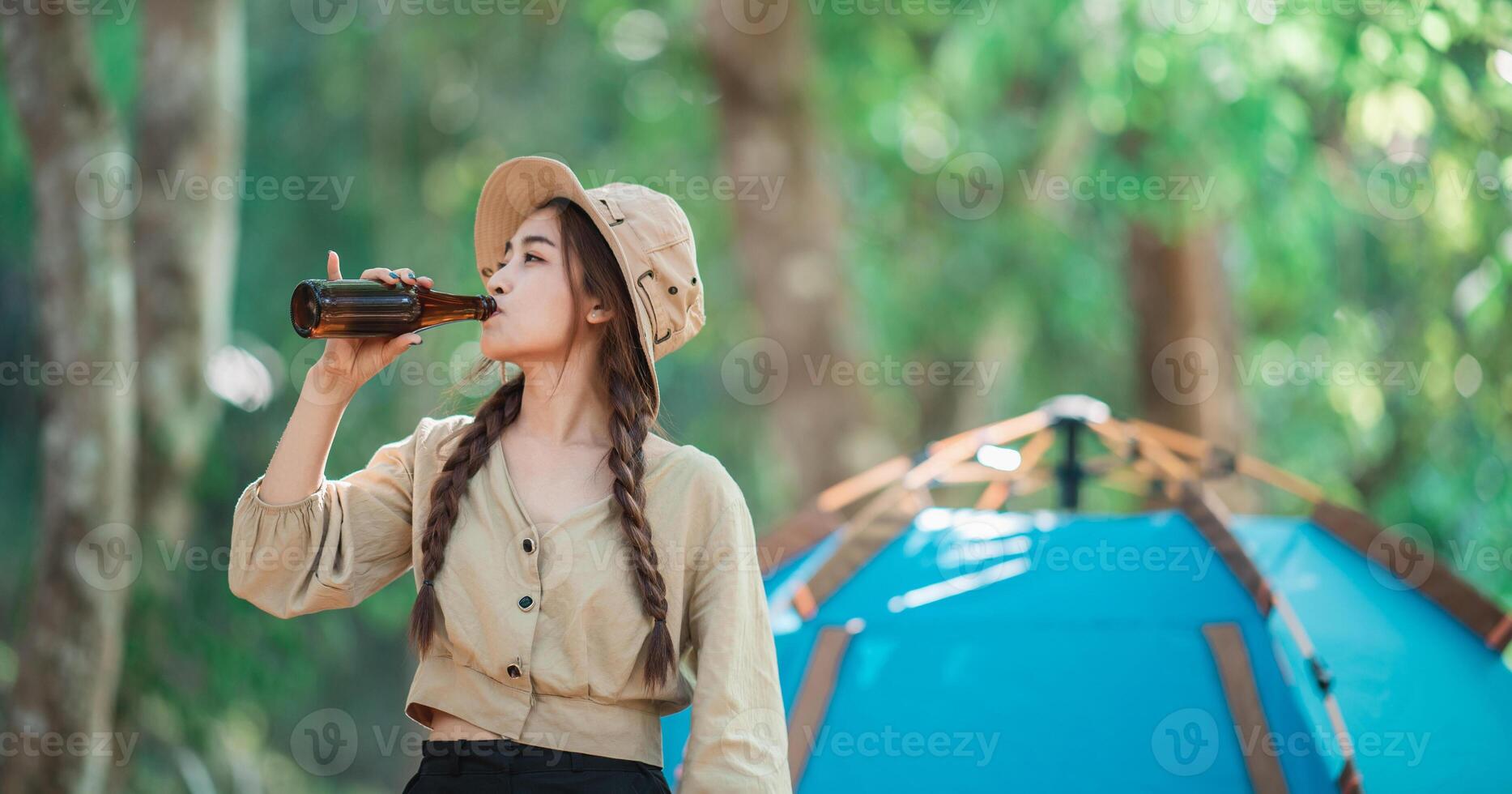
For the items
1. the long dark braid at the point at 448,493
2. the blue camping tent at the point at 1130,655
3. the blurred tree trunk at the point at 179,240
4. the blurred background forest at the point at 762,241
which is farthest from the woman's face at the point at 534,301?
the blurred tree trunk at the point at 179,240

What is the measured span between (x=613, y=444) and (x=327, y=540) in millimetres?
417

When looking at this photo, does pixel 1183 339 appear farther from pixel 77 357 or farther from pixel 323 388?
pixel 323 388

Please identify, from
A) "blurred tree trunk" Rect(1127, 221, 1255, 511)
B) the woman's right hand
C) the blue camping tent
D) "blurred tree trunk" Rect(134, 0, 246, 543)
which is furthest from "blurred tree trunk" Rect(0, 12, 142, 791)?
"blurred tree trunk" Rect(1127, 221, 1255, 511)

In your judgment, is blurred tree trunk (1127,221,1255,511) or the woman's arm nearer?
the woman's arm

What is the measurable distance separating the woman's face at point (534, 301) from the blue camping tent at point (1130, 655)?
1.27 metres

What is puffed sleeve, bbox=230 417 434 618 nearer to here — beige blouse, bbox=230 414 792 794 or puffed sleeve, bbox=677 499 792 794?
beige blouse, bbox=230 414 792 794

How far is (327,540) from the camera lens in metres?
2.03

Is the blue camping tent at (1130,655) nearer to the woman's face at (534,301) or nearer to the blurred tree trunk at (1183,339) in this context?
the woman's face at (534,301)

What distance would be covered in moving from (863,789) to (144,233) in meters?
3.39

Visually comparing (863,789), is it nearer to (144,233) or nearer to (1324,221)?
(144,233)

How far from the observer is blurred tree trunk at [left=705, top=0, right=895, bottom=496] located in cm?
702

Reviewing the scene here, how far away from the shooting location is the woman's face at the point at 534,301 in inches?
82.0

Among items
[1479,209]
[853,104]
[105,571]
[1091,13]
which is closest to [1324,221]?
[1479,209]

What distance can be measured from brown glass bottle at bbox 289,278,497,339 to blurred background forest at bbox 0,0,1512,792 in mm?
907
